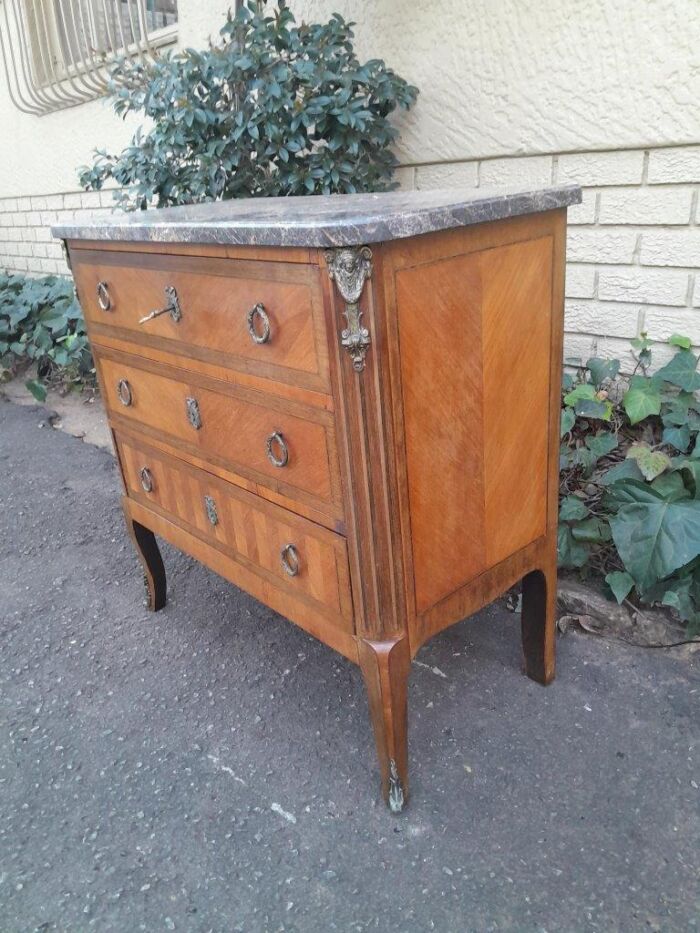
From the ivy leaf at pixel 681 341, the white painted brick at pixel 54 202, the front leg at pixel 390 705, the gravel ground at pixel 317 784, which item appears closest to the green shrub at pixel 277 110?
the ivy leaf at pixel 681 341

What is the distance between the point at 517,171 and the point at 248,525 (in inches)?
61.8

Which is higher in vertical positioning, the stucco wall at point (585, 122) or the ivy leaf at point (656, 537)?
the stucco wall at point (585, 122)

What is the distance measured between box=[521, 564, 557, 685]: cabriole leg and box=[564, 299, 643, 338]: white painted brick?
0.93 m

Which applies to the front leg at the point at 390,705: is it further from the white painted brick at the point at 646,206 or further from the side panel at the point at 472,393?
the white painted brick at the point at 646,206

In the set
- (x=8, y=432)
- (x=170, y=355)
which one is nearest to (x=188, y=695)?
(x=170, y=355)

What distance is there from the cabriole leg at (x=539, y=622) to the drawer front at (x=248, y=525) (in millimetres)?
610

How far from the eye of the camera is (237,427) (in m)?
1.67

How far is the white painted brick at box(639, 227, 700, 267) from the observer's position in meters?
2.20

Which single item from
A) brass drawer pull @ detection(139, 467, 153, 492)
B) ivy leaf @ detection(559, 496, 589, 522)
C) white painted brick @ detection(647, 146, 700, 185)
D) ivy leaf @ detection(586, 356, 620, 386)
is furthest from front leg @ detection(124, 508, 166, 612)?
white painted brick @ detection(647, 146, 700, 185)

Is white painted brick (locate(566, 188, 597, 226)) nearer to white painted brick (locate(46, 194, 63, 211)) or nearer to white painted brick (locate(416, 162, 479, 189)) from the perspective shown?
white painted brick (locate(416, 162, 479, 189))

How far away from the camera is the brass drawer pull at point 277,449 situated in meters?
1.53

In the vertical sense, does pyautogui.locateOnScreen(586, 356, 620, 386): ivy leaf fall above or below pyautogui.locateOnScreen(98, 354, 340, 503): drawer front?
below

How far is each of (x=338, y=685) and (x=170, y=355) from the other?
997 mm

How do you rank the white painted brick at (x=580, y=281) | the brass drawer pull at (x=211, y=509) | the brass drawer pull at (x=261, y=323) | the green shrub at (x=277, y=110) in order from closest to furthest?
the brass drawer pull at (x=261, y=323) → the brass drawer pull at (x=211, y=509) → the white painted brick at (x=580, y=281) → the green shrub at (x=277, y=110)
